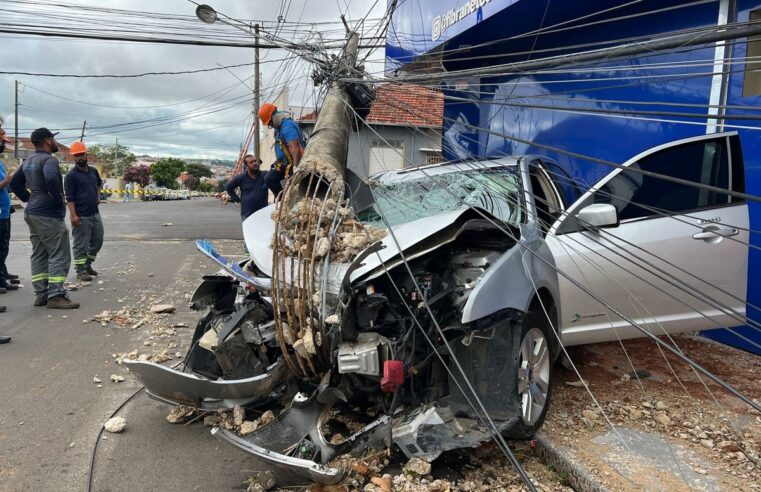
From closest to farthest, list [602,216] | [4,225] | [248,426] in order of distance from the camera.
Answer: [248,426]
[602,216]
[4,225]

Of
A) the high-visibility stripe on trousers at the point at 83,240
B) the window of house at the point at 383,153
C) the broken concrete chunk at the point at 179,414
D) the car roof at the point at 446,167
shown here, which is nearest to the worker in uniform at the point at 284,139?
the window of house at the point at 383,153

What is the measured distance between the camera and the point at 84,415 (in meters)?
3.70

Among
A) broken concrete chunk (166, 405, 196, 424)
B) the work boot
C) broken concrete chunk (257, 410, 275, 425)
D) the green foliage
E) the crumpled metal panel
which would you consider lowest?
the green foliage

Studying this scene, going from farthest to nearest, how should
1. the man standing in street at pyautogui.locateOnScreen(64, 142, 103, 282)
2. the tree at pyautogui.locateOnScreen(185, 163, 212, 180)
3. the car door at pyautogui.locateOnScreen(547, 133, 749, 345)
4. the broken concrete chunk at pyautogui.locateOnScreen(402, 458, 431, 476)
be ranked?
1. the tree at pyautogui.locateOnScreen(185, 163, 212, 180)
2. the man standing in street at pyautogui.locateOnScreen(64, 142, 103, 282)
3. the car door at pyautogui.locateOnScreen(547, 133, 749, 345)
4. the broken concrete chunk at pyautogui.locateOnScreen(402, 458, 431, 476)

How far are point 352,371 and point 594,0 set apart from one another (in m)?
5.73

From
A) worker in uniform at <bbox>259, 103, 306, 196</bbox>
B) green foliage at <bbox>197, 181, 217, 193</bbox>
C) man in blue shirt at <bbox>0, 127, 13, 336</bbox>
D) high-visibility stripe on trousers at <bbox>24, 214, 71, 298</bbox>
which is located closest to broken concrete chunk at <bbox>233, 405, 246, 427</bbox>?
worker in uniform at <bbox>259, 103, 306, 196</bbox>

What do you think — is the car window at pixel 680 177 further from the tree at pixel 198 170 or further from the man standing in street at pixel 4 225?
the tree at pixel 198 170

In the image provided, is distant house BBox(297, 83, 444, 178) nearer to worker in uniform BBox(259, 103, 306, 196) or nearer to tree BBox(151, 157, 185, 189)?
worker in uniform BBox(259, 103, 306, 196)

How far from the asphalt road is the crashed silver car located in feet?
1.15

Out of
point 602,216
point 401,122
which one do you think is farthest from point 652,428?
point 401,122

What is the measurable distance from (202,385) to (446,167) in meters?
2.71

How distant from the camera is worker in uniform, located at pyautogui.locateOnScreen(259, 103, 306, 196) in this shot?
660cm

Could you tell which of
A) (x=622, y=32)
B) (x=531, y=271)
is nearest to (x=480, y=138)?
(x=622, y=32)

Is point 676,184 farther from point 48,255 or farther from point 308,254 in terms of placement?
point 48,255
